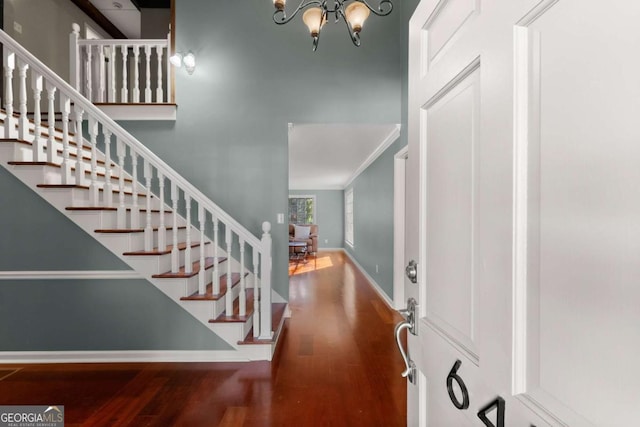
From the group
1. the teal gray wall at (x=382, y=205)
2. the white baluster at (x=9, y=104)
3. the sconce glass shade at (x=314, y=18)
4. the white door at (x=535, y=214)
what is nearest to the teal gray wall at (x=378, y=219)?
the teal gray wall at (x=382, y=205)

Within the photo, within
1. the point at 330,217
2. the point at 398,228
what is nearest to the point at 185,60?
the point at 398,228

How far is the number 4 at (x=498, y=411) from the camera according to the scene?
0.57 m

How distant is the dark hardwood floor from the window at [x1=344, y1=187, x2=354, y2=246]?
5864 millimetres


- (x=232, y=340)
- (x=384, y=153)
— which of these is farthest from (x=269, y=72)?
(x=232, y=340)

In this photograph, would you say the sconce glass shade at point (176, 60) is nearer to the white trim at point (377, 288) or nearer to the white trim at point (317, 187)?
the white trim at point (377, 288)

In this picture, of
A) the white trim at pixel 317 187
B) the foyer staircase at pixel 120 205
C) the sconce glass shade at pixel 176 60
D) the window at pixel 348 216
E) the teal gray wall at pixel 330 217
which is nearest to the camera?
the foyer staircase at pixel 120 205

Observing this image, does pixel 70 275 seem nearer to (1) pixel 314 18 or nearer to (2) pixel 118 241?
(2) pixel 118 241

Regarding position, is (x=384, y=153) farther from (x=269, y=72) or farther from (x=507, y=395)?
(x=507, y=395)

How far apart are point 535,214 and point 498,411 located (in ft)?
1.25

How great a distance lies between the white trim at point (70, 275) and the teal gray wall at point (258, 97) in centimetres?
118

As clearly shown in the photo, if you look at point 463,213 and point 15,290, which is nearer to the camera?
point 463,213

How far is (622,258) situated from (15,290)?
3.41m

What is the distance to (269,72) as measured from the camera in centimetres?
332


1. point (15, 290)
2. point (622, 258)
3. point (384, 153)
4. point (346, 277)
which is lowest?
point (346, 277)
